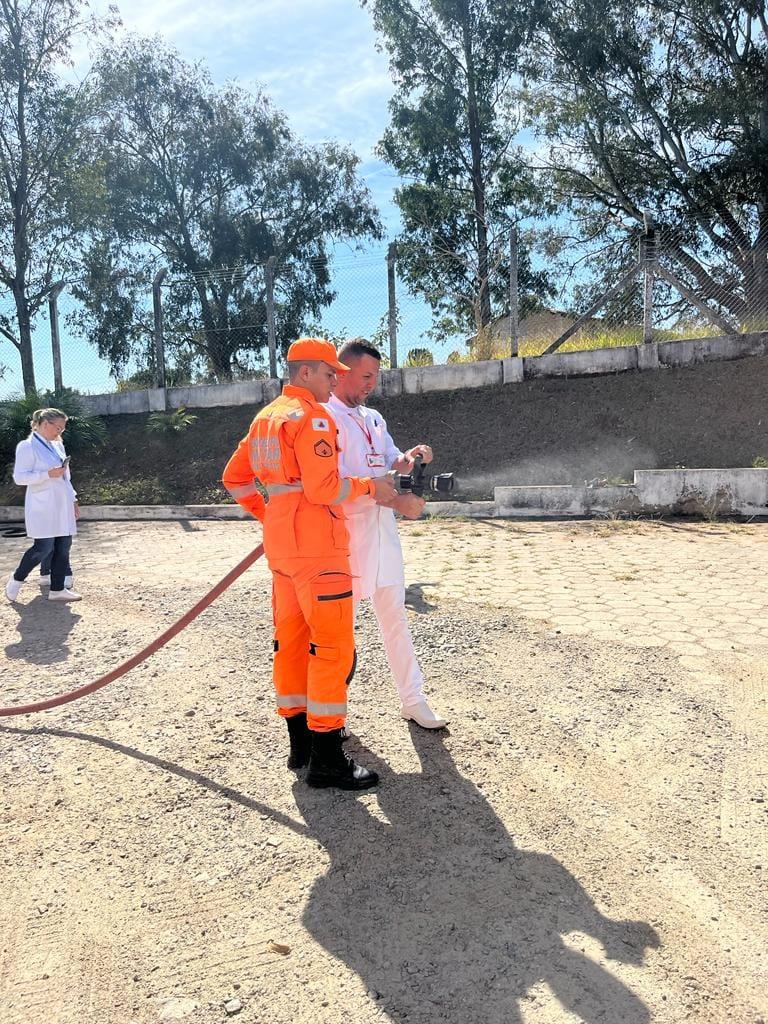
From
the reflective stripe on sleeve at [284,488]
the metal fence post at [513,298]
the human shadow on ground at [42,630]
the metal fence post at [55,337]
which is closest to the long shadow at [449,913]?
the reflective stripe on sleeve at [284,488]

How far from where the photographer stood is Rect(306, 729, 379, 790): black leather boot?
281cm

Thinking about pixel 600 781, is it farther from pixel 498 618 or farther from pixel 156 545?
pixel 156 545

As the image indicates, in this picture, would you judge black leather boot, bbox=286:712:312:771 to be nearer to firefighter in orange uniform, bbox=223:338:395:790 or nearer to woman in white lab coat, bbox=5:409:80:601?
firefighter in orange uniform, bbox=223:338:395:790

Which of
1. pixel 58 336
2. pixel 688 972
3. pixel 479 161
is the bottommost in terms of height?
pixel 688 972

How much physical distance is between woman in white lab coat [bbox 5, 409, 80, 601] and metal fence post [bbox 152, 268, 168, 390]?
8.74m

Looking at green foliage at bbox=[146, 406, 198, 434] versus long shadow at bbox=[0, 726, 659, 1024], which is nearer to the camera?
long shadow at bbox=[0, 726, 659, 1024]

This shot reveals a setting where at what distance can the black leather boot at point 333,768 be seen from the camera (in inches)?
110

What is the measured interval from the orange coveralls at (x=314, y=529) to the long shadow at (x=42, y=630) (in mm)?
2449

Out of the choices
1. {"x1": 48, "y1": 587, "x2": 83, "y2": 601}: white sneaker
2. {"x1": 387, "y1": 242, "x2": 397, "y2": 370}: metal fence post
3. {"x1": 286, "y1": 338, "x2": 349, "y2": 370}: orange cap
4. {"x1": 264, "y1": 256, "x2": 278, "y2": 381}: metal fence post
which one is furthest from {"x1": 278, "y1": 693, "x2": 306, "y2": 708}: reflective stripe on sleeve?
{"x1": 264, "y1": 256, "x2": 278, "y2": 381}: metal fence post

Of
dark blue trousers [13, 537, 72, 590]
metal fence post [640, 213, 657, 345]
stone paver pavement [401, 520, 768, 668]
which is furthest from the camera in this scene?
metal fence post [640, 213, 657, 345]

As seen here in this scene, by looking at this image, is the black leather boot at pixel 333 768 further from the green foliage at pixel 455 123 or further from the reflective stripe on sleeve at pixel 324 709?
the green foliage at pixel 455 123

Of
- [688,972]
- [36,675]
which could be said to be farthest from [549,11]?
[688,972]

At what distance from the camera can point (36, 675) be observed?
4258mm

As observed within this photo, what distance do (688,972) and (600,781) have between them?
968mm
